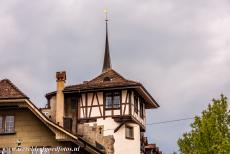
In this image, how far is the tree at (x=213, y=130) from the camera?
29.5 metres

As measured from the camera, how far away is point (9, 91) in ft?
112

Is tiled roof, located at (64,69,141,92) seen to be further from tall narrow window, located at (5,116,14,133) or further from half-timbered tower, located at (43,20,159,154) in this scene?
tall narrow window, located at (5,116,14,133)

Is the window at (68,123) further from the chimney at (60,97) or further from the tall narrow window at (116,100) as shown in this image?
the tall narrow window at (116,100)

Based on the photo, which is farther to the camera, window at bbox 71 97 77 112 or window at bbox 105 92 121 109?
window at bbox 71 97 77 112

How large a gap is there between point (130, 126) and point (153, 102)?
4901 millimetres

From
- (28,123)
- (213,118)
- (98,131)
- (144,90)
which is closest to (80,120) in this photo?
(98,131)

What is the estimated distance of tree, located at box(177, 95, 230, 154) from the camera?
29.5m

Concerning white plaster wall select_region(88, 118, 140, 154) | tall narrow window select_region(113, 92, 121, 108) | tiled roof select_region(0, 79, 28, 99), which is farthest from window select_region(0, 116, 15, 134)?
tall narrow window select_region(113, 92, 121, 108)

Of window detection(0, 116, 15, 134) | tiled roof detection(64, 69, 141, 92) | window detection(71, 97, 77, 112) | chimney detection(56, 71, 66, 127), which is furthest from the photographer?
window detection(71, 97, 77, 112)

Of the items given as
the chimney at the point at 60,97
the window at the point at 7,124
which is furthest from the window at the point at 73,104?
the window at the point at 7,124

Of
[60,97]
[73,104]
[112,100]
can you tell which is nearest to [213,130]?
[60,97]

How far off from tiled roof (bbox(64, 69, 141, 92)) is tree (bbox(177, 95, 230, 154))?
51.2 feet

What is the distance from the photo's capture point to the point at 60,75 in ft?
141

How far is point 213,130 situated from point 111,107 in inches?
726
